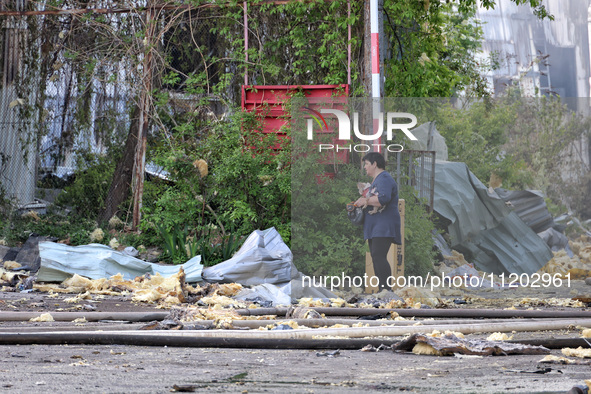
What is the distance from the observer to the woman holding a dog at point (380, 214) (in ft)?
20.7

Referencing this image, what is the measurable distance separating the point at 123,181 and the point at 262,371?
737 centimetres

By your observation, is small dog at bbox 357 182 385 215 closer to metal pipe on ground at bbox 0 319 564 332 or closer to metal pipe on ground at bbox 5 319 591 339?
metal pipe on ground at bbox 0 319 564 332

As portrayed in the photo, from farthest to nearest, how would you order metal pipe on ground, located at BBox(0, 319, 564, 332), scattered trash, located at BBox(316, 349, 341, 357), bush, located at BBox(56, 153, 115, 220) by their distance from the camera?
bush, located at BBox(56, 153, 115, 220) < metal pipe on ground, located at BBox(0, 319, 564, 332) < scattered trash, located at BBox(316, 349, 341, 357)

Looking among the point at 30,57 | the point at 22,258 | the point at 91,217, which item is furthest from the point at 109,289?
the point at 30,57

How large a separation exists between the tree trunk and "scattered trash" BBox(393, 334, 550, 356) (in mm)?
6910

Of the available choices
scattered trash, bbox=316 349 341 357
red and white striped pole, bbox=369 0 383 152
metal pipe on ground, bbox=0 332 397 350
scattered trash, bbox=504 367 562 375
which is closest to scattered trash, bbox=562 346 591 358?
scattered trash, bbox=504 367 562 375

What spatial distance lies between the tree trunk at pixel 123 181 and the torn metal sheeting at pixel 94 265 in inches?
88.6

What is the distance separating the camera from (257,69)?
9648 millimetres

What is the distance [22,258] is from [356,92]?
416cm

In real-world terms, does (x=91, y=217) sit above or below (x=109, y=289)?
above

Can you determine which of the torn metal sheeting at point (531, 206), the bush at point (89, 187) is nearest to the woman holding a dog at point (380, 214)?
the torn metal sheeting at point (531, 206)

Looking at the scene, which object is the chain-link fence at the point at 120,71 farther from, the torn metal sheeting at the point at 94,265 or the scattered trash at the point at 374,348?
the scattered trash at the point at 374,348

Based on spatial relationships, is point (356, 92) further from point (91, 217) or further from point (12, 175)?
point (12, 175)

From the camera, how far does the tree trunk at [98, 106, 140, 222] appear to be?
10.3 meters
